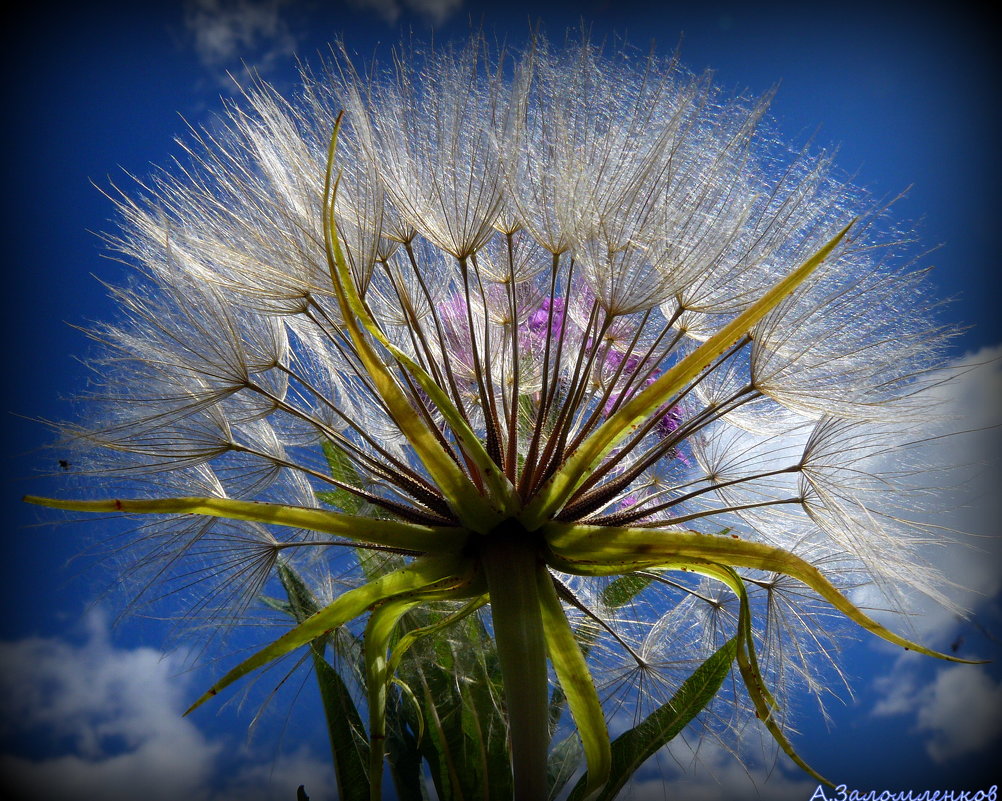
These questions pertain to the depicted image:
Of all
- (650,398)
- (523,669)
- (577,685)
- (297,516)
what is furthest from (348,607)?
(650,398)

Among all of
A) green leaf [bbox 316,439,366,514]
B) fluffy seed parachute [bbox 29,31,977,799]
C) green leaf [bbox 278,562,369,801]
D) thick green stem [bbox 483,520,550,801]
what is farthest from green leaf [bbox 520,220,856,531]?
green leaf [bbox 278,562,369,801]

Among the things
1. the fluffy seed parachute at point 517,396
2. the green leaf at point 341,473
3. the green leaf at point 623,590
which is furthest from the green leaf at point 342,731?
the green leaf at point 623,590

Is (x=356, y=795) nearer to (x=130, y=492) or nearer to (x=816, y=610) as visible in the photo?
(x=130, y=492)

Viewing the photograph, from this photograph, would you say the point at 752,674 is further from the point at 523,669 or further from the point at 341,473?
the point at 341,473

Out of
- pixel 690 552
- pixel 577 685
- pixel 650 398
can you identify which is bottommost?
pixel 577 685

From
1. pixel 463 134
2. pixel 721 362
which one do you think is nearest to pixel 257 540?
pixel 463 134

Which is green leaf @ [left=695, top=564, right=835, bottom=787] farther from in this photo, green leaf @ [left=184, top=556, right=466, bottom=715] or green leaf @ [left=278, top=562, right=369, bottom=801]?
green leaf @ [left=278, top=562, right=369, bottom=801]
